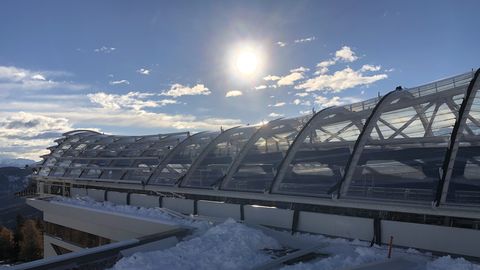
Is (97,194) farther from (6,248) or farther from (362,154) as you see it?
(6,248)

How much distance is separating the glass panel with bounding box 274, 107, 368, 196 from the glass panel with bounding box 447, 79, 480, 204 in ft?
11.0

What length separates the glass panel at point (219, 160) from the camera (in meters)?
18.2

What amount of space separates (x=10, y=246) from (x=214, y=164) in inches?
2286

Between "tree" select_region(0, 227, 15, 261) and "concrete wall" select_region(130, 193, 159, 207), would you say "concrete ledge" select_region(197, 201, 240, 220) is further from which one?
"tree" select_region(0, 227, 15, 261)

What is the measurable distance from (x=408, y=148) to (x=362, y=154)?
1860 mm

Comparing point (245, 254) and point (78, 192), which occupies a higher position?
point (78, 192)

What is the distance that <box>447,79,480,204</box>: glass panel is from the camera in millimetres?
10327

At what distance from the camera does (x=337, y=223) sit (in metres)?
12.4

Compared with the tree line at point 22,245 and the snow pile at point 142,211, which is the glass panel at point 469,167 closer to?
the snow pile at point 142,211

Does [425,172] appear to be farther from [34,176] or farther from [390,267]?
[34,176]

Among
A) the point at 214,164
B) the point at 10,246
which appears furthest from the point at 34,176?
the point at 10,246

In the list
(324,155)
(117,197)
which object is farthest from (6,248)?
(324,155)

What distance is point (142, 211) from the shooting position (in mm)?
17750

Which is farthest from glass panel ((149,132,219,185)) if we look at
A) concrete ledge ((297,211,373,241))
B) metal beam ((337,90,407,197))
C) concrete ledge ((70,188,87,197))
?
metal beam ((337,90,407,197))
